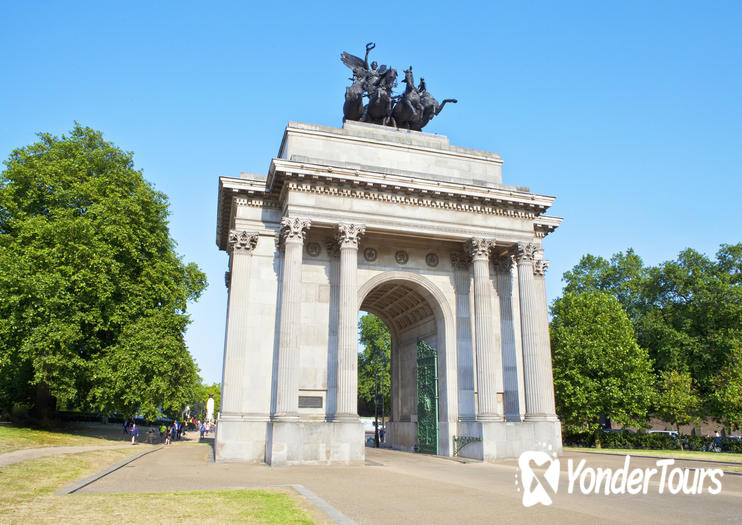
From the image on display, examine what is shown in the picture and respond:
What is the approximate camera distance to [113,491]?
13008 millimetres

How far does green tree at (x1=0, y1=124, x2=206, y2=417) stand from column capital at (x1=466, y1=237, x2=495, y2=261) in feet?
58.9

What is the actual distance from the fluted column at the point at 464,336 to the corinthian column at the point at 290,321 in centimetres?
902

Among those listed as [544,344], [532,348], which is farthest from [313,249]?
[544,344]

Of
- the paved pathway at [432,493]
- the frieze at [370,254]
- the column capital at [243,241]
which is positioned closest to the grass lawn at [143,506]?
the paved pathway at [432,493]

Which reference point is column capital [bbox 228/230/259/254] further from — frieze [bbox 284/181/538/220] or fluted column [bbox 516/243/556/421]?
fluted column [bbox 516/243/556/421]

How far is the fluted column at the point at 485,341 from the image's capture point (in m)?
25.7

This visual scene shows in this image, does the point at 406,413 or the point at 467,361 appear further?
the point at 406,413

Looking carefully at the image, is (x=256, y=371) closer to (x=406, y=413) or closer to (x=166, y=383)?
(x=166, y=383)

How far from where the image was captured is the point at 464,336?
28609mm

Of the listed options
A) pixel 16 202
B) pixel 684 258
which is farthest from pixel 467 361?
pixel 684 258

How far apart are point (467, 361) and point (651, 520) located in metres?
18.0

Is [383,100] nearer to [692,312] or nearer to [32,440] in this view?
[32,440]

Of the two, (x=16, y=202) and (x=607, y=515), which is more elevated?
(x=16, y=202)
